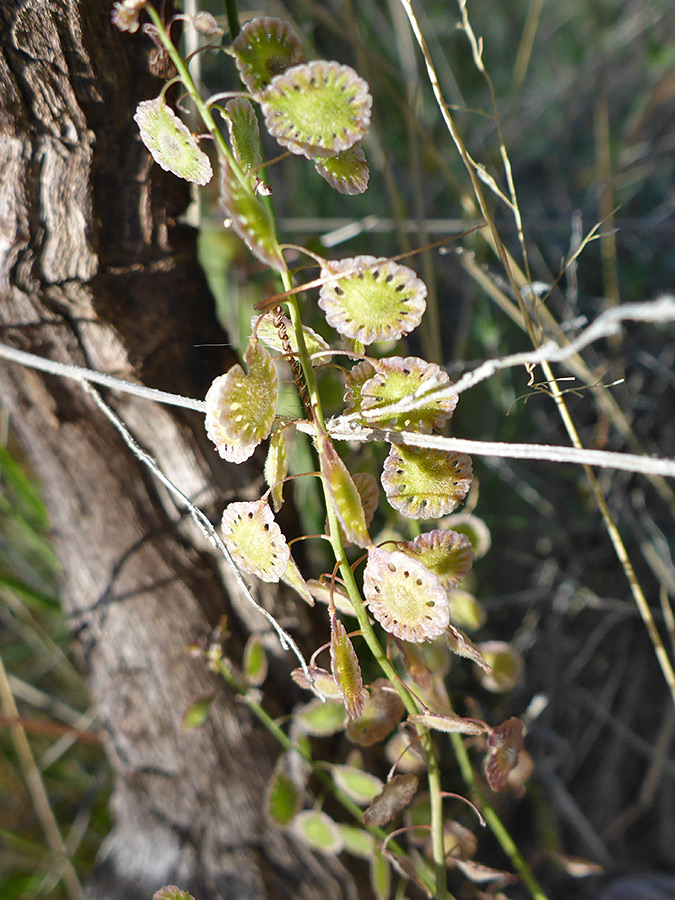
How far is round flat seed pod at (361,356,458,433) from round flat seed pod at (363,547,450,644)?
0.24ft

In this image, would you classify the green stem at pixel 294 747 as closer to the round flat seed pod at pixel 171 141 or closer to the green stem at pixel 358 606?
the green stem at pixel 358 606

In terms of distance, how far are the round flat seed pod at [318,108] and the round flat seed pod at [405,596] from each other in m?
0.21

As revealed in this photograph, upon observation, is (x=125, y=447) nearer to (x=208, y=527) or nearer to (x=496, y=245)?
(x=208, y=527)

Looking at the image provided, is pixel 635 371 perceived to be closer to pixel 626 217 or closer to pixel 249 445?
pixel 626 217

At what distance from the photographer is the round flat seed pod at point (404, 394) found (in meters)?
0.33

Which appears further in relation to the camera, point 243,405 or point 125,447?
point 125,447

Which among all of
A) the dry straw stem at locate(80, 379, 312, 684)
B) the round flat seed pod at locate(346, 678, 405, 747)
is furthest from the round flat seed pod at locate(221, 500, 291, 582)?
the round flat seed pod at locate(346, 678, 405, 747)

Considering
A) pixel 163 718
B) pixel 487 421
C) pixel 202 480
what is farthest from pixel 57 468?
pixel 487 421

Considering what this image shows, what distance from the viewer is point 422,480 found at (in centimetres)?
35

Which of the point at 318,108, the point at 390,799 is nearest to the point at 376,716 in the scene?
the point at 390,799

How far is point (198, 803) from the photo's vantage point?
62 centimetres

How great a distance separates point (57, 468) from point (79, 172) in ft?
0.87

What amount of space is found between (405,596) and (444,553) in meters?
0.06

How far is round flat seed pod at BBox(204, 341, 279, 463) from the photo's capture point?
0.30 m
